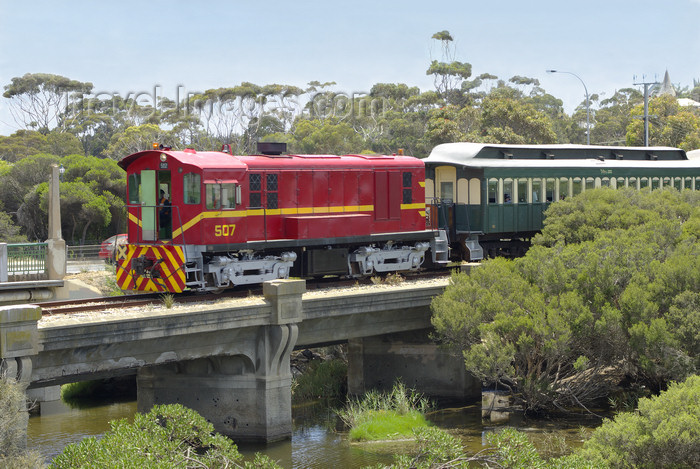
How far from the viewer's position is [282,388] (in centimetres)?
2130

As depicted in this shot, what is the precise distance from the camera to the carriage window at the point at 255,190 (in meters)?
23.4

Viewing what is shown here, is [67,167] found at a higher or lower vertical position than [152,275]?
higher

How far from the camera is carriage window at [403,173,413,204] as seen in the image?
90.3 ft

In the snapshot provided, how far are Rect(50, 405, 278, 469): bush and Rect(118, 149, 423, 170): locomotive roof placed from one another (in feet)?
24.7

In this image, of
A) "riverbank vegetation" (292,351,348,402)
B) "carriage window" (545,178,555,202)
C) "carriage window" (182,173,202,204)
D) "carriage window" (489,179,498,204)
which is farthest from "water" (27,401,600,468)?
"carriage window" (545,178,555,202)

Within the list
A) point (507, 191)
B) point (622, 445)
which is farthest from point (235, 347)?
point (507, 191)

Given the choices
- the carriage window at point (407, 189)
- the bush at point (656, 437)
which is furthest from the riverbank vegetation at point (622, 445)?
the carriage window at point (407, 189)

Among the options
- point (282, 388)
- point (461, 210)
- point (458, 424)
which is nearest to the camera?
point (282, 388)

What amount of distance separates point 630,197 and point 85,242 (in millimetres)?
31524

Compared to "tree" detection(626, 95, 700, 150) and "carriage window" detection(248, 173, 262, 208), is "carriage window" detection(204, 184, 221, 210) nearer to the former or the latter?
"carriage window" detection(248, 173, 262, 208)

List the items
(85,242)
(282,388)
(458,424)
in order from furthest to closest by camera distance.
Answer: (85,242), (458,424), (282,388)

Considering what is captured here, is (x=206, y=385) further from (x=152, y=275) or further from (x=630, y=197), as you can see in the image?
(x=630, y=197)

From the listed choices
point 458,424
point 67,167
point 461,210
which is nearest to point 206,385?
point 458,424

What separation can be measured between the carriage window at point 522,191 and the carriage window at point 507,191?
42cm
